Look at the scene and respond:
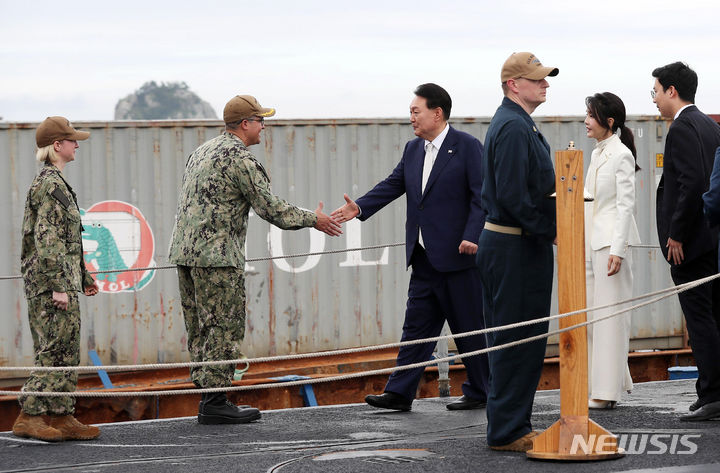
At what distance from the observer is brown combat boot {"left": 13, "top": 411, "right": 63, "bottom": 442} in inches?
230

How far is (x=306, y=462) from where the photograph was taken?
5.11 metres

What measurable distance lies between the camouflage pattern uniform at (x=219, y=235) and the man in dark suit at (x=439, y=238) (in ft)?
2.03

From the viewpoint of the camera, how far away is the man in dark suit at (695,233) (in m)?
5.92

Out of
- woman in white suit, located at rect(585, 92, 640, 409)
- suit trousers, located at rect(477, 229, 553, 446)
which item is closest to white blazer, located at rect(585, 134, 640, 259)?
woman in white suit, located at rect(585, 92, 640, 409)

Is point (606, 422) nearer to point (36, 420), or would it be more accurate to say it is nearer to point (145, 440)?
point (145, 440)

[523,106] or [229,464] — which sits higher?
[523,106]

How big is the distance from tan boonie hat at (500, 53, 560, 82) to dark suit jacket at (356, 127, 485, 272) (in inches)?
57.4

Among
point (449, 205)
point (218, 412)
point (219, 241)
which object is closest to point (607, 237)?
point (449, 205)

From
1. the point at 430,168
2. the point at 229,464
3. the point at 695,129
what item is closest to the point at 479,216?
the point at 430,168

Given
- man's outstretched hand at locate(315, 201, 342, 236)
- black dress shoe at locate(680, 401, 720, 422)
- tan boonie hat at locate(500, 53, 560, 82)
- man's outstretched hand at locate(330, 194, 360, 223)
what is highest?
tan boonie hat at locate(500, 53, 560, 82)

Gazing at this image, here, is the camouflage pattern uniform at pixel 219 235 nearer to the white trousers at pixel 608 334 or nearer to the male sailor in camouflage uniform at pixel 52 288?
the male sailor in camouflage uniform at pixel 52 288

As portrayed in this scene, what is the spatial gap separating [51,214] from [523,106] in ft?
8.90

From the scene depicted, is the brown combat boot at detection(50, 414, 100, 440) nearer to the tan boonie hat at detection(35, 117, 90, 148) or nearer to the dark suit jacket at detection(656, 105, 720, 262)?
the tan boonie hat at detection(35, 117, 90, 148)

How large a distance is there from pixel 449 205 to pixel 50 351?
8.47ft
